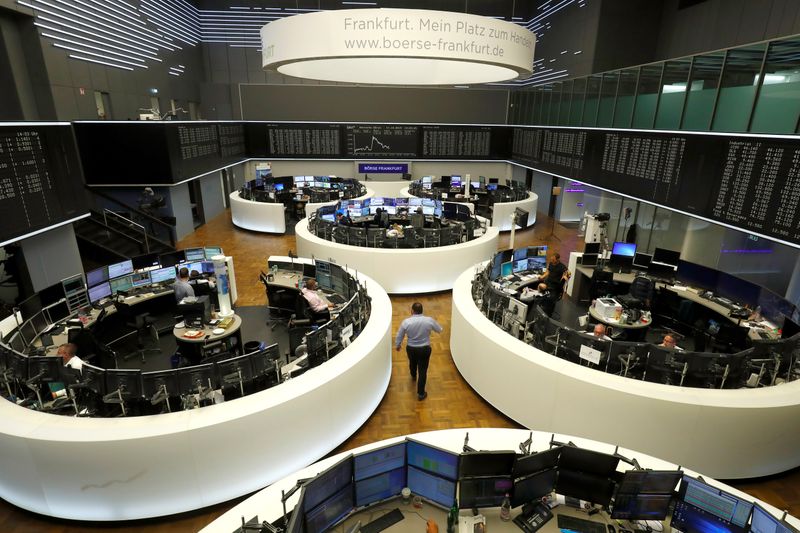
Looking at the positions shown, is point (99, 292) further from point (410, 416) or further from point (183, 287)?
point (410, 416)

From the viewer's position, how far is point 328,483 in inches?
109

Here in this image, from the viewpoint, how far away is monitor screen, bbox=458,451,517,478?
289cm

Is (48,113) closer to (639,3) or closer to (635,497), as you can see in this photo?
(635,497)

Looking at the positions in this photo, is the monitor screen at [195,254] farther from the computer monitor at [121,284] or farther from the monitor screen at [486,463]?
the monitor screen at [486,463]

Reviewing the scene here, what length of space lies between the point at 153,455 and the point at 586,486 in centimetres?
366

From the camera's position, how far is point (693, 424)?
429 centimetres

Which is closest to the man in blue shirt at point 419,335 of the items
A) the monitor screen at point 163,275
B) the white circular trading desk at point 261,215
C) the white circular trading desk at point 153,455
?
the white circular trading desk at point 153,455

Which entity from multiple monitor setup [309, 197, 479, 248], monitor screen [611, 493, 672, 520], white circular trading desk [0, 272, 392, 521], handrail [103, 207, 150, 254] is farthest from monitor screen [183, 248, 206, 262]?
monitor screen [611, 493, 672, 520]

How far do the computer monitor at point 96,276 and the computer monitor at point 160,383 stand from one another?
3.56 meters

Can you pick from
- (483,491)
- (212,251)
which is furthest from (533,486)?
(212,251)

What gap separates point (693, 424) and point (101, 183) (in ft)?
42.1

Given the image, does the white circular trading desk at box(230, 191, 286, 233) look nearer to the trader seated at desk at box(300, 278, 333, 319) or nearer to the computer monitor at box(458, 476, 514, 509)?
the trader seated at desk at box(300, 278, 333, 319)

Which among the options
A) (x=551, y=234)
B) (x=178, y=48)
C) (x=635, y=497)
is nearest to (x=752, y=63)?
(x=635, y=497)

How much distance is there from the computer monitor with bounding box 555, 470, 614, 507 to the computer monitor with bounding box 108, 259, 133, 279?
7.36 metres
